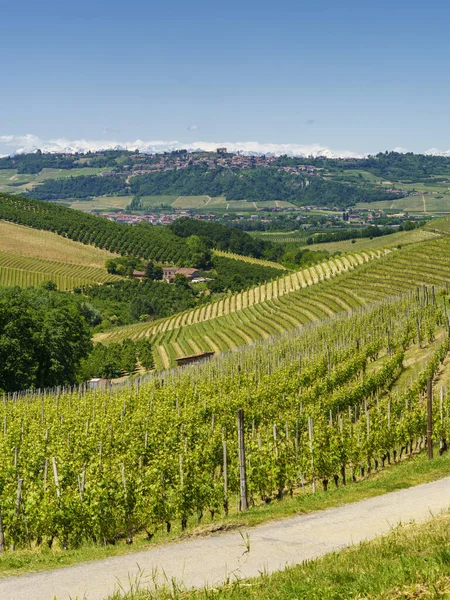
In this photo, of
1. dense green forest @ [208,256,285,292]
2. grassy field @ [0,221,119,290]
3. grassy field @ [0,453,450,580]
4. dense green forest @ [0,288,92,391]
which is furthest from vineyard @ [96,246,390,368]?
dense green forest @ [208,256,285,292]

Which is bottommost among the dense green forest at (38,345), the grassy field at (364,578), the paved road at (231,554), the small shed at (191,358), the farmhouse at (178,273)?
the farmhouse at (178,273)

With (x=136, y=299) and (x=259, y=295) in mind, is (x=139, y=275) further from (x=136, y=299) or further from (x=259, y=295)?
(x=259, y=295)

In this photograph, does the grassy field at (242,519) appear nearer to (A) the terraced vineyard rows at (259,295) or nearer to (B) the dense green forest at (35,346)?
(B) the dense green forest at (35,346)

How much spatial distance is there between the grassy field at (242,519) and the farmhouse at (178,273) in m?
153

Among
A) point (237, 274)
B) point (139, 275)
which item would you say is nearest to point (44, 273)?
point (139, 275)

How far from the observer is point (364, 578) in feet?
36.2

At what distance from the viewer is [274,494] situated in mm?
25406

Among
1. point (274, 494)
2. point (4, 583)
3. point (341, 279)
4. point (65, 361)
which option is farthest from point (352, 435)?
point (341, 279)

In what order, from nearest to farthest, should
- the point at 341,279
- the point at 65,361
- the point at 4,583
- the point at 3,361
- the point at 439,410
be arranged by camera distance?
1. the point at 4,583
2. the point at 439,410
3. the point at 3,361
4. the point at 65,361
5. the point at 341,279

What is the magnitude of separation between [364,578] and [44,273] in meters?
162

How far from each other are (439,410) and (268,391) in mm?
10039

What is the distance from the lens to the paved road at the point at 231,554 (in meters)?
13.6

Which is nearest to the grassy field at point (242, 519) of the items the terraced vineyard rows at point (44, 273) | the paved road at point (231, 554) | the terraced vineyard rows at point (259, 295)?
the paved road at point (231, 554)

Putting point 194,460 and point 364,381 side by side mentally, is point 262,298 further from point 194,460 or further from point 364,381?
point 194,460
